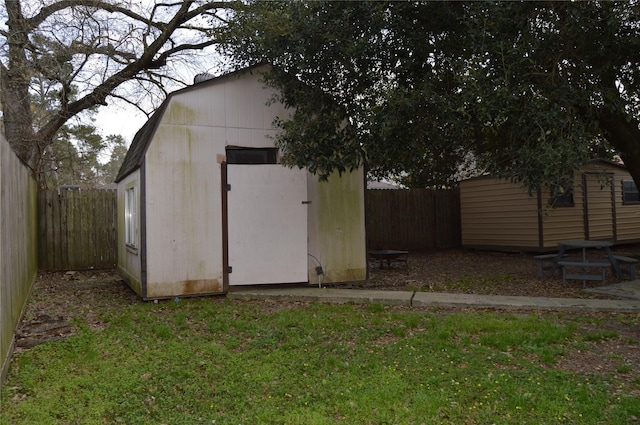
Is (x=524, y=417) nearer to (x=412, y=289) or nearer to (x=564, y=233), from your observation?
(x=412, y=289)

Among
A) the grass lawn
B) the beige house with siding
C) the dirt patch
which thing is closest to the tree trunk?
the grass lawn

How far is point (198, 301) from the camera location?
723 centimetres

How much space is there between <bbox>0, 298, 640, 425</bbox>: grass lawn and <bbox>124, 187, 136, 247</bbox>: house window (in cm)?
244

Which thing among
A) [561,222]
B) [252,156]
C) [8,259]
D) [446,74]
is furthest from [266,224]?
[561,222]

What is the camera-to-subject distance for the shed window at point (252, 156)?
7.88 meters

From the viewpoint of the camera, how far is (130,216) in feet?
28.7

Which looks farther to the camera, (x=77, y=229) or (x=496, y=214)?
(x=496, y=214)

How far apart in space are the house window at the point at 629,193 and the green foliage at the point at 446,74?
25.5ft

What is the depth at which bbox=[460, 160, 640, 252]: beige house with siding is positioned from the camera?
42.9 ft

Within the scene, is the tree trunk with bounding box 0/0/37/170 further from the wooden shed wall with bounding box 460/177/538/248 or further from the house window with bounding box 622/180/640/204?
the house window with bounding box 622/180/640/204

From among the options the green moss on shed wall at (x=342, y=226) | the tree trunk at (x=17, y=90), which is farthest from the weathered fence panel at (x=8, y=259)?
the green moss on shed wall at (x=342, y=226)

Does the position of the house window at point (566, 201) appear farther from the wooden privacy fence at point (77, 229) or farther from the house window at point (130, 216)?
the wooden privacy fence at point (77, 229)

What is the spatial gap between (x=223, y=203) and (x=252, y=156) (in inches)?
38.1

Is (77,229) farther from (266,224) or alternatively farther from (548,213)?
(548,213)
